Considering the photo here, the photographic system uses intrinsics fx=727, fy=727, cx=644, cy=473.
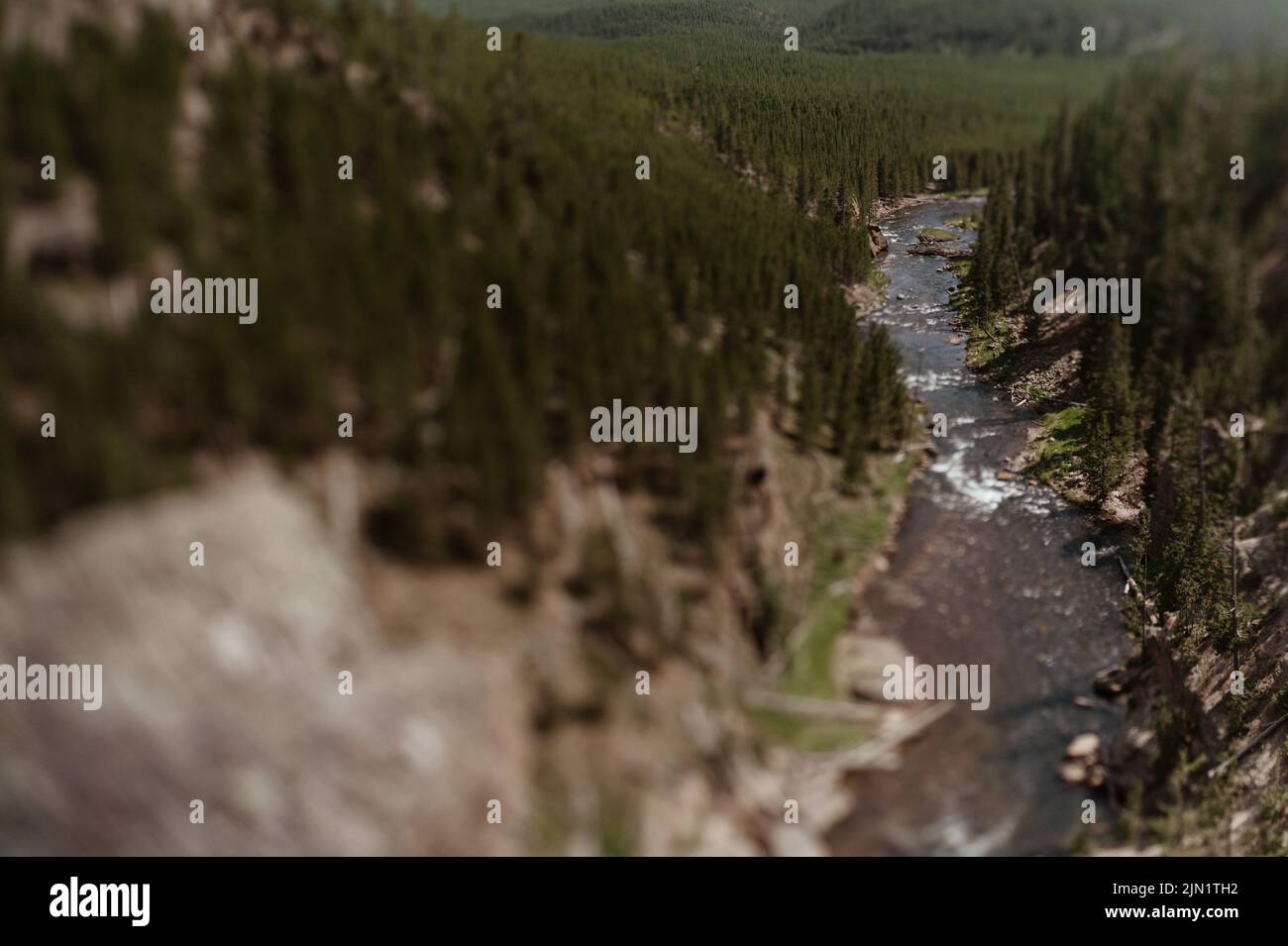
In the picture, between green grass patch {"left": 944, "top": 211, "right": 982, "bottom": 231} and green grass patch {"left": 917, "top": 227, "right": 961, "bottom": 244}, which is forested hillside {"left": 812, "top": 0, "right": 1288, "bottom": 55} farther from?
green grass patch {"left": 917, "top": 227, "right": 961, "bottom": 244}

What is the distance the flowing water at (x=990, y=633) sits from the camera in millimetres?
25031

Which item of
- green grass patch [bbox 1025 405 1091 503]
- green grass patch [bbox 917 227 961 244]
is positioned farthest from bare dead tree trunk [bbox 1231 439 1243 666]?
green grass patch [bbox 917 227 961 244]

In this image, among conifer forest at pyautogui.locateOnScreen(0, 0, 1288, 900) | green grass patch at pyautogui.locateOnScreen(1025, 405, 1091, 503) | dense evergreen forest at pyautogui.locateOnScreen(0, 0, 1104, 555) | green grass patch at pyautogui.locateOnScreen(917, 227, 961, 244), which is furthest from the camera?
green grass patch at pyautogui.locateOnScreen(917, 227, 961, 244)

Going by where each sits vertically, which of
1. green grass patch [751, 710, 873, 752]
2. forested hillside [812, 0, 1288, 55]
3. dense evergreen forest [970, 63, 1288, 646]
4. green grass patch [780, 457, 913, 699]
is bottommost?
green grass patch [751, 710, 873, 752]

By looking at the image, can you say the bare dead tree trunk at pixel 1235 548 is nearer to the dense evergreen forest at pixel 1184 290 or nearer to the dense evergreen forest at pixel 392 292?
the dense evergreen forest at pixel 1184 290

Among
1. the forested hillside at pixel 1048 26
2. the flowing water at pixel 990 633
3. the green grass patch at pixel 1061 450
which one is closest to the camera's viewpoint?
the flowing water at pixel 990 633

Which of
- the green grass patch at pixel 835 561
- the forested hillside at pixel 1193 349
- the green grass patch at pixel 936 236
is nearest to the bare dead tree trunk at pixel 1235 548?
the forested hillside at pixel 1193 349

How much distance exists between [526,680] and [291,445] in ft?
30.7

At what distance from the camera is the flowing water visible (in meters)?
25.0

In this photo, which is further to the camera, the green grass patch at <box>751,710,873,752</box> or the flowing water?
the green grass patch at <box>751,710,873,752</box>

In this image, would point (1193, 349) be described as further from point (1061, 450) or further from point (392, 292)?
point (392, 292)
